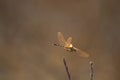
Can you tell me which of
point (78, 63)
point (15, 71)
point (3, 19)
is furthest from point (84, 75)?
point (3, 19)

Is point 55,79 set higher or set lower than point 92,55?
lower

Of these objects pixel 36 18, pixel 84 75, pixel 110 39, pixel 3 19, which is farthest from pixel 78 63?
pixel 3 19

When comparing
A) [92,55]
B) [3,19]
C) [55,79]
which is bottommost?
[55,79]

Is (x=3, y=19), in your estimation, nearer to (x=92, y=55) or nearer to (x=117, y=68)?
(x=92, y=55)

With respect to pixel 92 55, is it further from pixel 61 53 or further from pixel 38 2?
pixel 38 2

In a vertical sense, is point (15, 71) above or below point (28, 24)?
below
